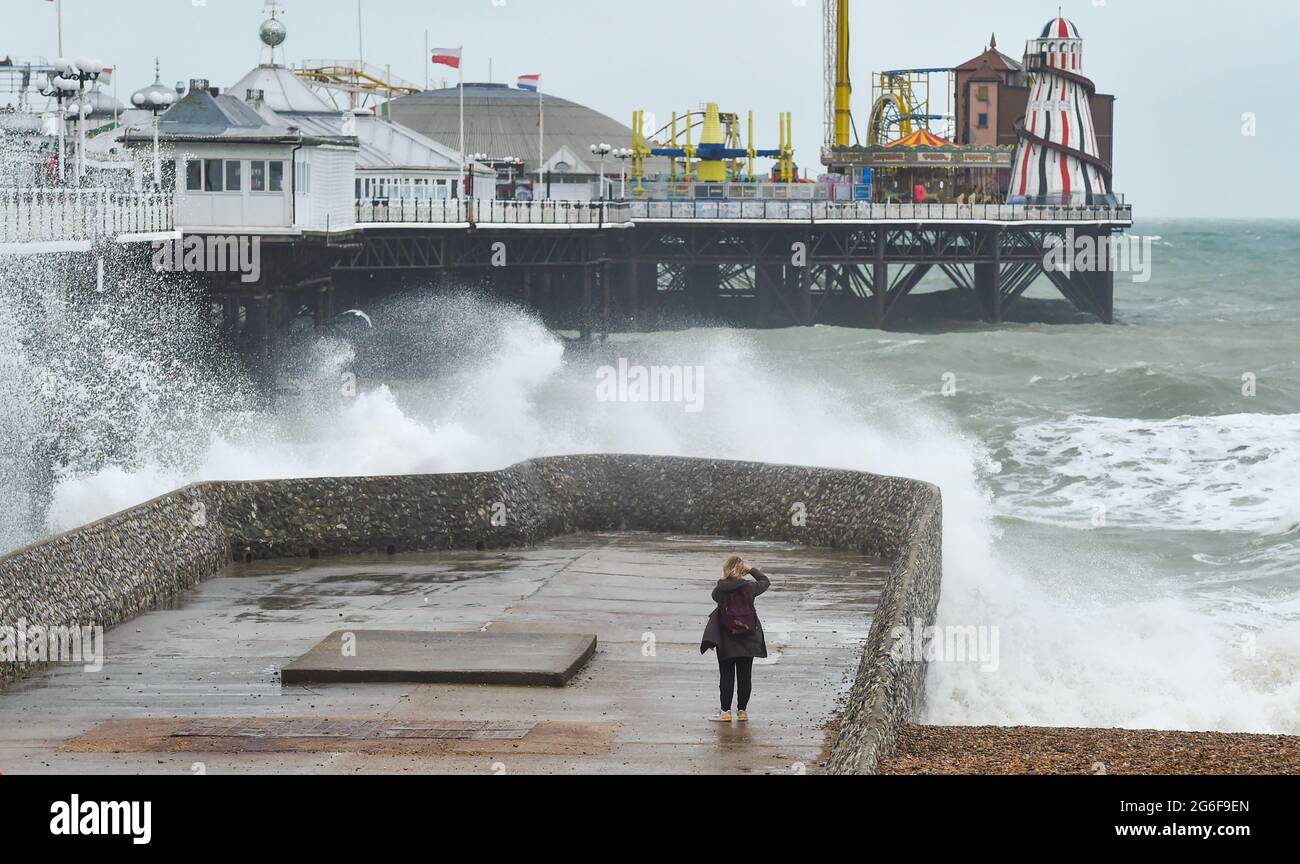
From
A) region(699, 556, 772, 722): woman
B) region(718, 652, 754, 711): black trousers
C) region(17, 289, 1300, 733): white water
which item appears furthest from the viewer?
region(17, 289, 1300, 733): white water

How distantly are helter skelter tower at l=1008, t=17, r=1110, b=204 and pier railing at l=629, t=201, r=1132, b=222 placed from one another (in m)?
13.4

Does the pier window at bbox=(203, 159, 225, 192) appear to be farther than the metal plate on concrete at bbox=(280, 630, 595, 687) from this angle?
Yes

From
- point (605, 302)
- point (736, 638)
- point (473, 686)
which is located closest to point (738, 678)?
point (736, 638)

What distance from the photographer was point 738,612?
12258 mm

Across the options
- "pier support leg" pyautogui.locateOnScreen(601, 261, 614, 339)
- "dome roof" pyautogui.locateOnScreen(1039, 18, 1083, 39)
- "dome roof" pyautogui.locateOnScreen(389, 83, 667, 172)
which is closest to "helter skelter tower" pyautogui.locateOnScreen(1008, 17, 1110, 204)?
"dome roof" pyautogui.locateOnScreen(1039, 18, 1083, 39)

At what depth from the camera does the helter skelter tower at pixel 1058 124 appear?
84.8 m

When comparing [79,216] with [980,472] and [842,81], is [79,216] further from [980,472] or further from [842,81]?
[842,81]

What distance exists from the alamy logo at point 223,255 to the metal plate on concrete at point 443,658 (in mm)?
23050

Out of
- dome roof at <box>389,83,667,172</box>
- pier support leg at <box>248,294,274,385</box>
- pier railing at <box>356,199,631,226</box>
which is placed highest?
dome roof at <box>389,83,667,172</box>

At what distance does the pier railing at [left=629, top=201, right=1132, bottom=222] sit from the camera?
225 ft

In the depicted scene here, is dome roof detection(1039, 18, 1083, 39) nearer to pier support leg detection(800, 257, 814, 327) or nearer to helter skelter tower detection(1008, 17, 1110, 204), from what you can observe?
helter skelter tower detection(1008, 17, 1110, 204)
